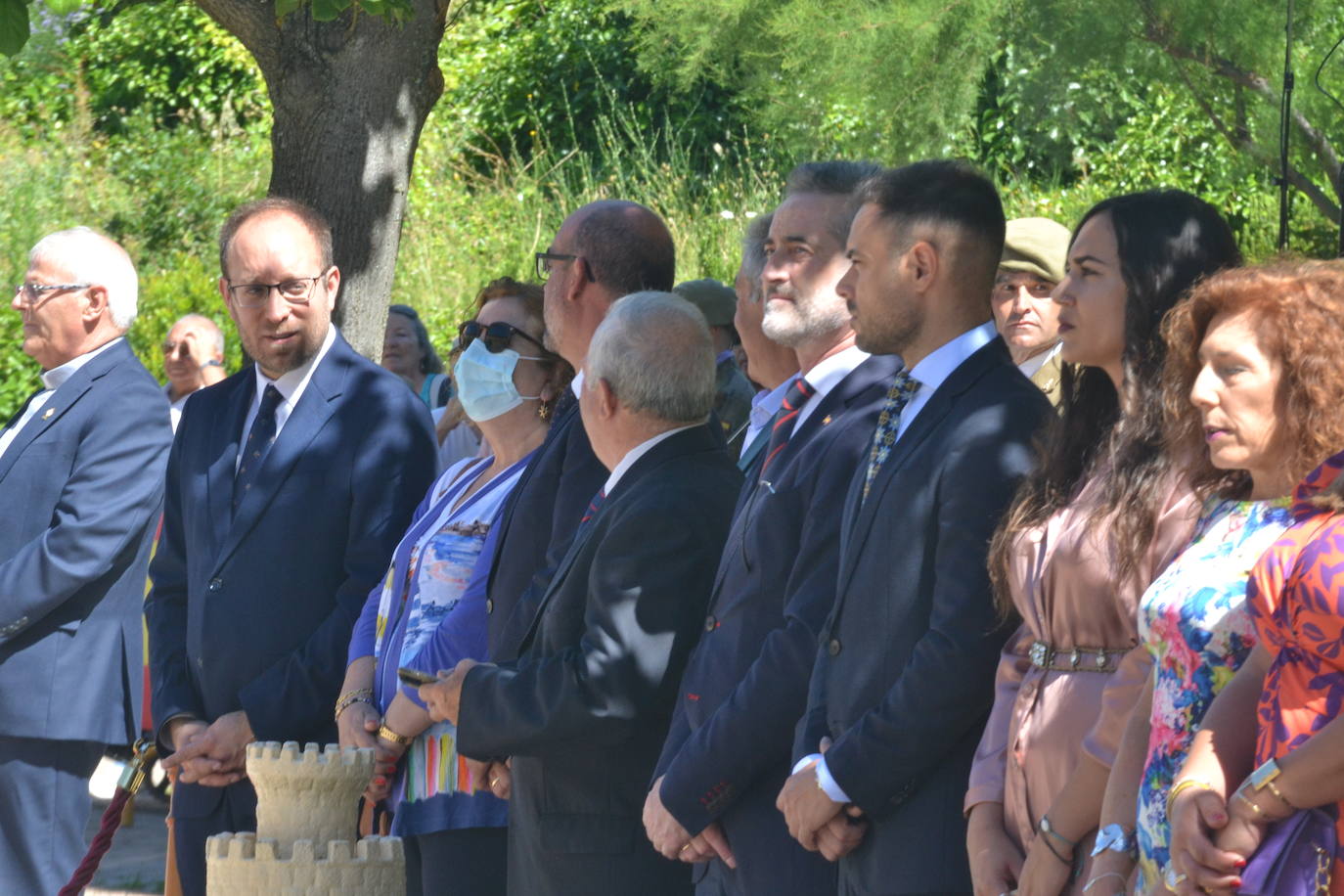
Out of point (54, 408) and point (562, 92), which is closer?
point (54, 408)

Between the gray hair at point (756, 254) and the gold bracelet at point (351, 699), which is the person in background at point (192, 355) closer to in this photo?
the gold bracelet at point (351, 699)

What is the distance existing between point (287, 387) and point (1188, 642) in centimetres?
318

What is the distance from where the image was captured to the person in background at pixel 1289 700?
8.10 ft

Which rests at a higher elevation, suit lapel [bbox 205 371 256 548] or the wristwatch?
suit lapel [bbox 205 371 256 548]

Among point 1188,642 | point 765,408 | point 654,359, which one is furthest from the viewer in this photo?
point 765,408

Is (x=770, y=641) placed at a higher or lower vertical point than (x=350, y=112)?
lower

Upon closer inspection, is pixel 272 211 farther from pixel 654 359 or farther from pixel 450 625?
pixel 654 359

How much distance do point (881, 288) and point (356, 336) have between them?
408cm

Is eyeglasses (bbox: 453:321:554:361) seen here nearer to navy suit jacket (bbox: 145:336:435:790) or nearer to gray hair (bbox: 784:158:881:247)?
navy suit jacket (bbox: 145:336:435:790)

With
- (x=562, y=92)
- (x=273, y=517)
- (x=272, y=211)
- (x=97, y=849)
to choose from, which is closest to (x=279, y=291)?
(x=272, y=211)

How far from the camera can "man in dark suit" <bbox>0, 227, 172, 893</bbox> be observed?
213 inches

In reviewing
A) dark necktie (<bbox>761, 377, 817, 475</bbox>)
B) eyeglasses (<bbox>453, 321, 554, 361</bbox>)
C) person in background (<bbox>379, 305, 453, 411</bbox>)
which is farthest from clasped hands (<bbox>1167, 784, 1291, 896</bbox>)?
person in background (<bbox>379, 305, 453, 411</bbox>)

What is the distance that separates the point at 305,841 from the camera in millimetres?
3705

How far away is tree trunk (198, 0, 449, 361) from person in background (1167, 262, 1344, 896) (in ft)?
15.7
